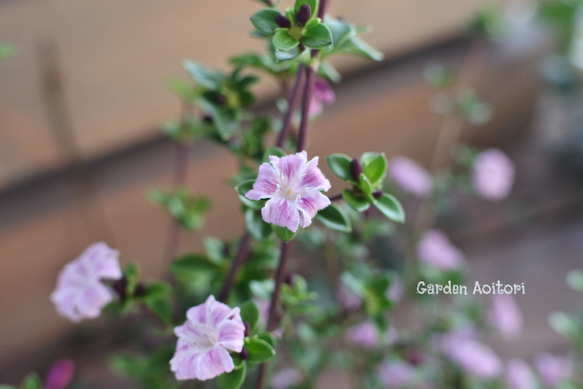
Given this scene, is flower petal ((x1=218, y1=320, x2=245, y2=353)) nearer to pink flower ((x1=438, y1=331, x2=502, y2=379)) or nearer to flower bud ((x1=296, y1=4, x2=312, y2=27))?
flower bud ((x1=296, y1=4, x2=312, y2=27))

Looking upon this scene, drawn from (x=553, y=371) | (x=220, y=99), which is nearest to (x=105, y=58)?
(x=220, y=99)

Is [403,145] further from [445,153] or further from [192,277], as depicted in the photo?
[192,277]

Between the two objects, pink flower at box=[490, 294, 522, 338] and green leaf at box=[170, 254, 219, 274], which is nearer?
green leaf at box=[170, 254, 219, 274]

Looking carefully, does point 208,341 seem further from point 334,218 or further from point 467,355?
point 467,355

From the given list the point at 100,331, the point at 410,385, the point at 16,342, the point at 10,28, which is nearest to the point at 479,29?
the point at 410,385

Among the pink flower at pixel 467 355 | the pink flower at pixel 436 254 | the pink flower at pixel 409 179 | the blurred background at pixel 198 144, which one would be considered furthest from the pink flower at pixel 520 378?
the blurred background at pixel 198 144

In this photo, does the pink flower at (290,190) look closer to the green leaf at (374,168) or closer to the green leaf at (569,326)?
the green leaf at (374,168)

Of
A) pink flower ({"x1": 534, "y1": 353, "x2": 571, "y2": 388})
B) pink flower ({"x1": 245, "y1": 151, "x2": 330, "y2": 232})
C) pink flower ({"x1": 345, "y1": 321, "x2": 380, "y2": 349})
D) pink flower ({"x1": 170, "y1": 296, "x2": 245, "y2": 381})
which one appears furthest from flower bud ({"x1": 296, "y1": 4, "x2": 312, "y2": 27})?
pink flower ({"x1": 534, "y1": 353, "x2": 571, "y2": 388})
